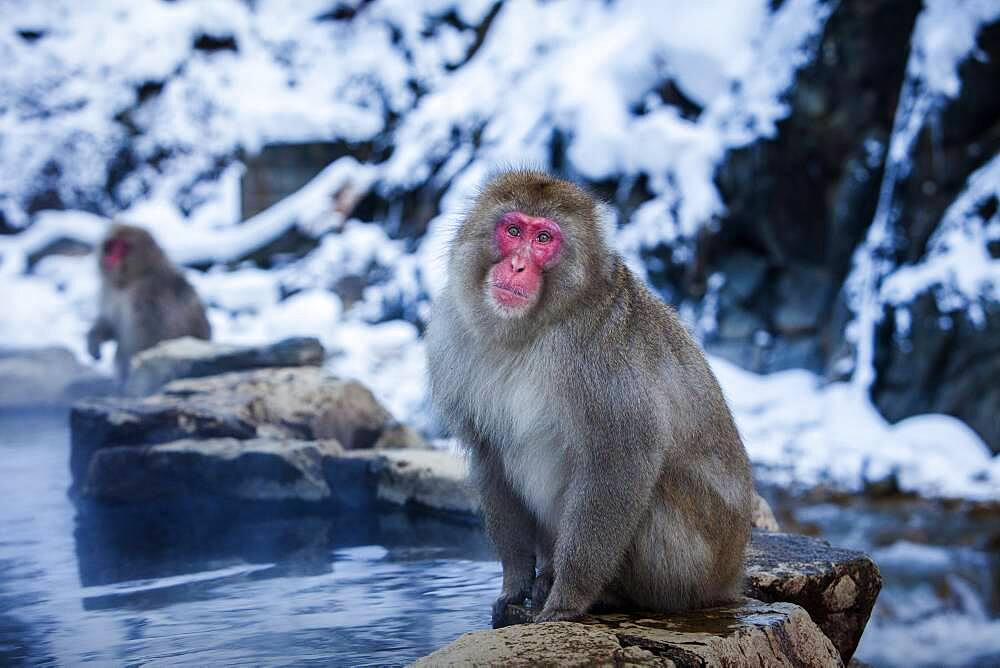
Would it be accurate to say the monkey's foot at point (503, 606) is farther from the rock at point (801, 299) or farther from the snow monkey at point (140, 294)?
the rock at point (801, 299)

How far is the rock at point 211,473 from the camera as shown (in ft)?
12.8

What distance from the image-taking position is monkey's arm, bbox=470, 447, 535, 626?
2361 mm

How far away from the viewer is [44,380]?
7.02m

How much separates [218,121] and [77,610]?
11.0 m

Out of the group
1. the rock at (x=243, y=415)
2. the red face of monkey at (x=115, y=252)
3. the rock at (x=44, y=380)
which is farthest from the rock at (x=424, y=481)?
the rock at (x=44, y=380)

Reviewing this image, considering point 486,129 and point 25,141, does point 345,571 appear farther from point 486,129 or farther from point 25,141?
point 25,141

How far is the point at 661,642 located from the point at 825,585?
0.78m

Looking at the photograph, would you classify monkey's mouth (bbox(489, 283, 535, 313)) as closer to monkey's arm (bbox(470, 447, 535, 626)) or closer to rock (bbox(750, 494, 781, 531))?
monkey's arm (bbox(470, 447, 535, 626))

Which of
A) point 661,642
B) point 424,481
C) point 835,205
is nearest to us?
point 661,642

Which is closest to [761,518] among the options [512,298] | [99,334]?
[512,298]

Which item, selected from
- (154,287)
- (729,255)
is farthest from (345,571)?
(729,255)

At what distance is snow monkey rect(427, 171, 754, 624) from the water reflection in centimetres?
35

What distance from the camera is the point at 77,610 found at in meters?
2.61

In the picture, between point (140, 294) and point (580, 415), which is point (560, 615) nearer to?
point (580, 415)
